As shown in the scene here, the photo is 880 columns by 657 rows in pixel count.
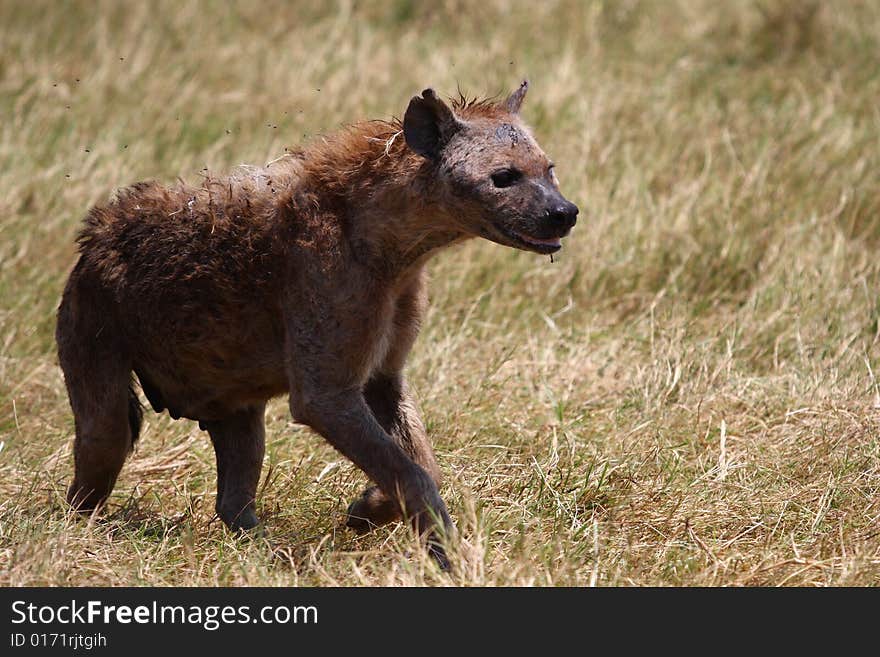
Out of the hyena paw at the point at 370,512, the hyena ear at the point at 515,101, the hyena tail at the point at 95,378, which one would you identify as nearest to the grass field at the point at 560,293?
the hyena paw at the point at 370,512

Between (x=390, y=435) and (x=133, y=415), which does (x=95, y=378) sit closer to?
(x=133, y=415)

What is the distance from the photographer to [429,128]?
4.90 metres

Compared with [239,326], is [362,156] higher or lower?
higher

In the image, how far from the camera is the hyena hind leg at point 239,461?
17.7 ft

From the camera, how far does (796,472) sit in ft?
18.7

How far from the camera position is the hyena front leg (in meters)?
5.13

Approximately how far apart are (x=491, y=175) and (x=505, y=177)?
0.15 ft

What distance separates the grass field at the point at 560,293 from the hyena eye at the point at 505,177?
1060mm

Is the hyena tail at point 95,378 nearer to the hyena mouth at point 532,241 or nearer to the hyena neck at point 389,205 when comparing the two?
the hyena neck at point 389,205

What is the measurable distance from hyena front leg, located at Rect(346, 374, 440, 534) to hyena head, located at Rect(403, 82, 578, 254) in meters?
0.75
